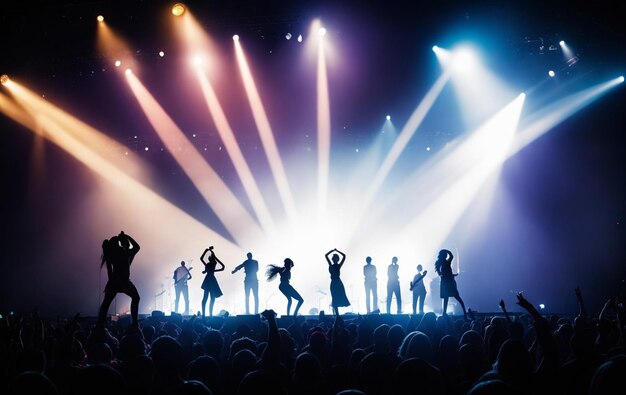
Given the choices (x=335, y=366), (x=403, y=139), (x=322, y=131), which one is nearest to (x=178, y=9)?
(x=322, y=131)

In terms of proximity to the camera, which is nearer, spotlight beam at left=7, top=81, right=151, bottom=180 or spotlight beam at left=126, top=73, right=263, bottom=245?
spotlight beam at left=7, top=81, right=151, bottom=180

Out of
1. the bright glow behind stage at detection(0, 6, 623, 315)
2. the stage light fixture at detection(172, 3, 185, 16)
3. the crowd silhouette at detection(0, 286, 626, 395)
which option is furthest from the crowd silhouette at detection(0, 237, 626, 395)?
the bright glow behind stage at detection(0, 6, 623, 315)

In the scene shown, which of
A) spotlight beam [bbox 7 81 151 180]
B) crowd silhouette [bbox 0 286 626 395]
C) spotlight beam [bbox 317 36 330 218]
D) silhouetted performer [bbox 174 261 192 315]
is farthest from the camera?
spotlight beam [bbox 317 36 330 218]

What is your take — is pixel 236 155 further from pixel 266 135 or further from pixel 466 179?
pixel 466 179

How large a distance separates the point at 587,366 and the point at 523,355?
788mm

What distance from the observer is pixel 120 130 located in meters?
23.5

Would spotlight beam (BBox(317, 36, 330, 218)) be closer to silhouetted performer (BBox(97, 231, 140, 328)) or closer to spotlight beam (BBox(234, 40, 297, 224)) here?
spotlight beam (BBox(234, 40, 297, 224))

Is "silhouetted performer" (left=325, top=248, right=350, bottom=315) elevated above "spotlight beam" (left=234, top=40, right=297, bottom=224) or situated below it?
below

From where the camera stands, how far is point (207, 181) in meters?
26.3

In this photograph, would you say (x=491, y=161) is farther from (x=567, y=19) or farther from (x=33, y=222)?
(x=33, y=222)

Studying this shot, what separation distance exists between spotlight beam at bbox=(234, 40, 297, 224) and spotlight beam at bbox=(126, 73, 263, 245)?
2253mm

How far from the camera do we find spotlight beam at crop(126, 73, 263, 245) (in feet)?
79.0

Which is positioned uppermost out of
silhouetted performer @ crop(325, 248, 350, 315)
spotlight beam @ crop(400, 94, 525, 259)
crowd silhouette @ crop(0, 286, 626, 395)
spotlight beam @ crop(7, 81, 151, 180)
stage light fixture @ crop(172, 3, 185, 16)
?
stage light fixture @ crop(172, 3, 185, 16)

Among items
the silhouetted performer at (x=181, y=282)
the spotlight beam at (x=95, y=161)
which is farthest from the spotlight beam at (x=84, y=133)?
the silhouetted performer at (x=181, y=282)
